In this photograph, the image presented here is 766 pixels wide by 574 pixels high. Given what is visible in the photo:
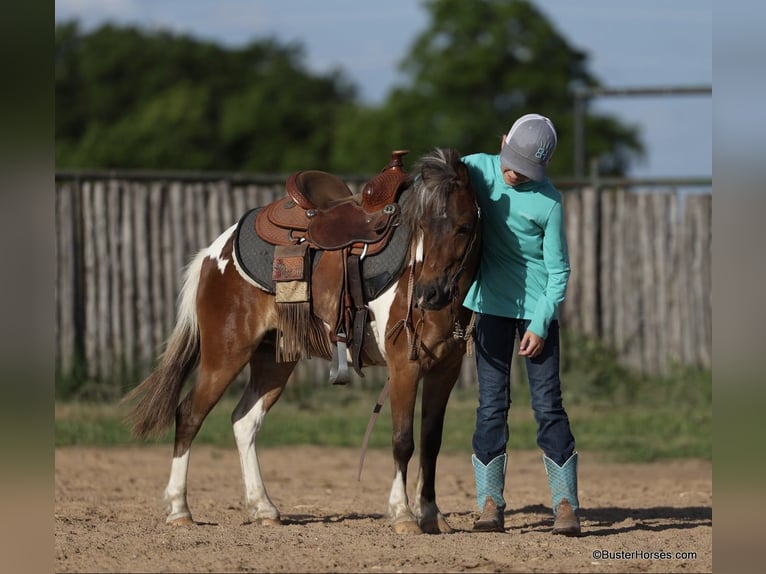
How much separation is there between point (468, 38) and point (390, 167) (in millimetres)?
37398

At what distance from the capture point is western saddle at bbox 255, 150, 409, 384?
6.03m

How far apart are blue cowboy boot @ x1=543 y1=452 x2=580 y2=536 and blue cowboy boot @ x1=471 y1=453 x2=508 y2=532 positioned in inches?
10.4

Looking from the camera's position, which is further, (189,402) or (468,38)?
(468,38)

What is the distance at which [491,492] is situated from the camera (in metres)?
5.99

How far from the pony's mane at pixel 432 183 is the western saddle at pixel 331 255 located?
0.72ft

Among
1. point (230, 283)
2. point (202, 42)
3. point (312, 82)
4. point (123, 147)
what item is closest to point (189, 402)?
point (230, 283)

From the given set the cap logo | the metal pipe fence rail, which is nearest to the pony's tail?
the cap logo

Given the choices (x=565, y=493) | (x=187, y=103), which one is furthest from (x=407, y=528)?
(x=187, y=103)

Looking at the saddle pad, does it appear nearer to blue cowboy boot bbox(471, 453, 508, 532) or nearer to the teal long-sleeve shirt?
the teal long-sleeve shirt

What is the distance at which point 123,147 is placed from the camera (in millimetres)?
40750

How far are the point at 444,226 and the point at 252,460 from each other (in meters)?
2.04

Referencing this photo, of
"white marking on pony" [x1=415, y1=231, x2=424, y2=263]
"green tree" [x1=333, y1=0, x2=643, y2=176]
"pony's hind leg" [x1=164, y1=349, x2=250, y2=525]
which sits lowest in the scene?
"pony's hind leg" [x1=164, y1=349, x2=250, y2=525]

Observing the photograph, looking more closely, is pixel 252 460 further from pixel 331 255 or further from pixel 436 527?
pixel 331 255
